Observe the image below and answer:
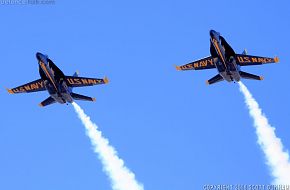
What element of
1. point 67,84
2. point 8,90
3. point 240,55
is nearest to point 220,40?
point 240,55

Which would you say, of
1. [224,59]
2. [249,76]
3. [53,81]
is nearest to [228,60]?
[224,59]

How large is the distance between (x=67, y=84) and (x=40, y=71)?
17.5 feet

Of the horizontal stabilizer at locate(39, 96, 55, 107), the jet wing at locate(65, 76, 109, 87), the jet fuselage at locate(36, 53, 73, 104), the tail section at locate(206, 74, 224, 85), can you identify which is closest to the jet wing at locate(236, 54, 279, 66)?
the tail section at locate(206, 74, 224, 85)

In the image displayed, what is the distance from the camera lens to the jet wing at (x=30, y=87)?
174625mm

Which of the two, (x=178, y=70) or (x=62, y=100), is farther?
(x=178, y=70)

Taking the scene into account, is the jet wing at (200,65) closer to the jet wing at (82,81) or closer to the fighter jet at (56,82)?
the jet wing at (82,81)

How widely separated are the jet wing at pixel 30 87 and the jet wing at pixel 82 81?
202 inches

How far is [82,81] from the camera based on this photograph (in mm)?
173875

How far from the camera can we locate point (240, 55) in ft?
560

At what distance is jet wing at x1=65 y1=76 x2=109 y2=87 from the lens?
563 ft

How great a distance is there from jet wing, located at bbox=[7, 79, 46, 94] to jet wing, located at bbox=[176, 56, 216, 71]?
25.7 meters

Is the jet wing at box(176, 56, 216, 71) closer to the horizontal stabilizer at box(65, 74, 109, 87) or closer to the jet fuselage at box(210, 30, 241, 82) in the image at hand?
the jet fuselage at box(210, 30, 241, 82)

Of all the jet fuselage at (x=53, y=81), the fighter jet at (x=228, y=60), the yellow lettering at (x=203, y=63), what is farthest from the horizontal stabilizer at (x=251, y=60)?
the jet fuselage at (x=53, y=81)

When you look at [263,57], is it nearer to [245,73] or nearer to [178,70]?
[245,73]
